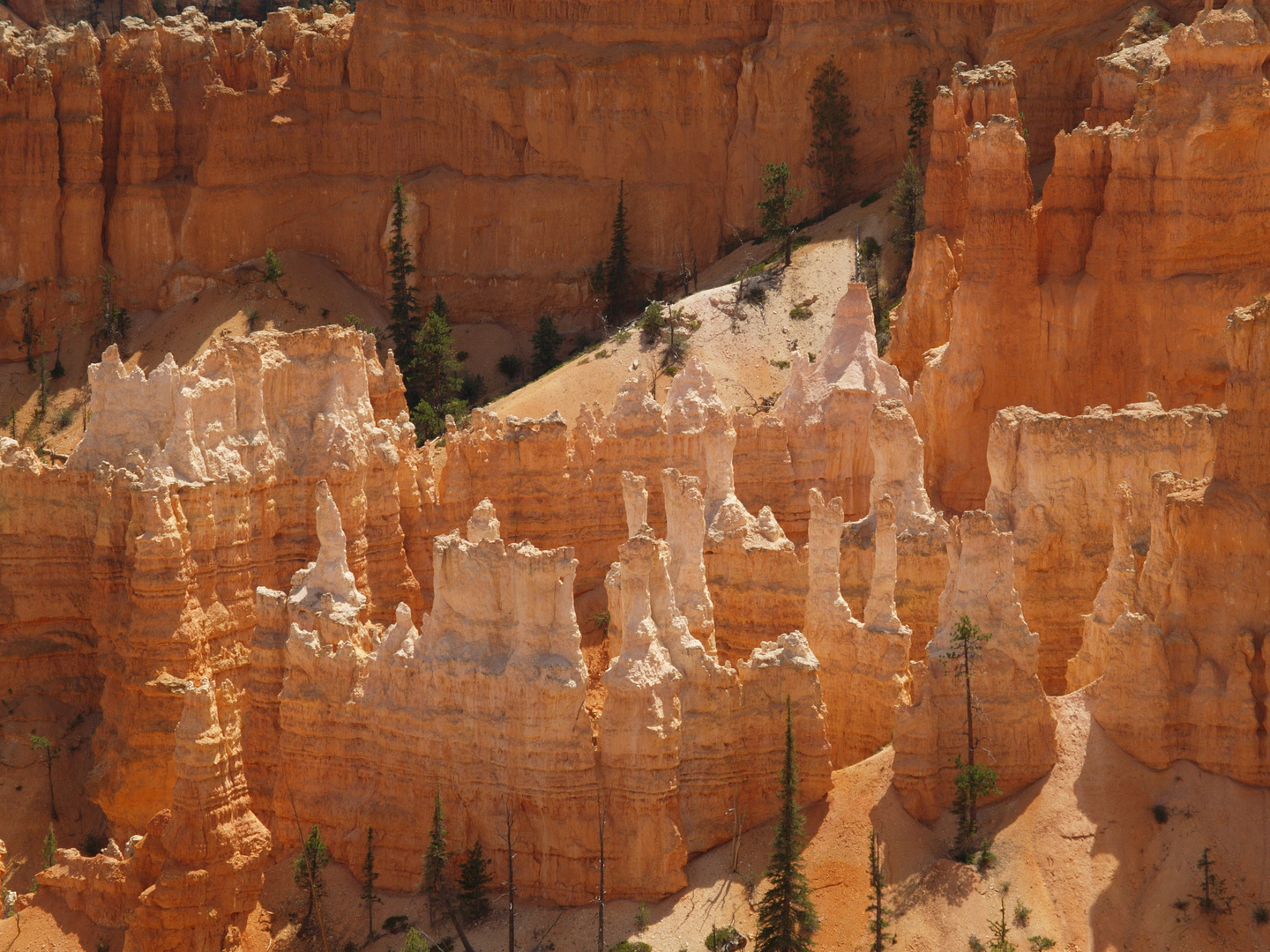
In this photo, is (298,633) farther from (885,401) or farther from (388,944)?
(885,401)

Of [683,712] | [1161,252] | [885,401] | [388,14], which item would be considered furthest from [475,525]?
[388,14]

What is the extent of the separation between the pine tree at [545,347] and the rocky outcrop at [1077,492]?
1581 inches

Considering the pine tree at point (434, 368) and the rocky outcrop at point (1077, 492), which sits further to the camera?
the pine tree at point (434, 368)

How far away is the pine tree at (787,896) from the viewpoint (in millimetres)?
35969

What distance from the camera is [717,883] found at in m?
38.3

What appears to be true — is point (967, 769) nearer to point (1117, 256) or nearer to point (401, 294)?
point (1117, 256)

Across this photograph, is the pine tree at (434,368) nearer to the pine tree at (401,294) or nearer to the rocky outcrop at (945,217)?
the pine tree at (401,294)

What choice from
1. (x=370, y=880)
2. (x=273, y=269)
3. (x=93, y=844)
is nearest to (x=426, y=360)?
(x=273, y=269)

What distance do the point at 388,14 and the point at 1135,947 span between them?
6676 cm

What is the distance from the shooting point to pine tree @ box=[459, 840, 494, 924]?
38094 mm

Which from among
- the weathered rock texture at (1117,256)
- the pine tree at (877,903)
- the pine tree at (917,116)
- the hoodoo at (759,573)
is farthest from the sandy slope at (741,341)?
the pine tree at (877,903)

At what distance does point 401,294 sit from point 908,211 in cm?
2160

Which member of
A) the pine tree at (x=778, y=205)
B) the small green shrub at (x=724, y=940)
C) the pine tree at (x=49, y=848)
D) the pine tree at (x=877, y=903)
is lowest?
the pine tree at (x=49, y=848)

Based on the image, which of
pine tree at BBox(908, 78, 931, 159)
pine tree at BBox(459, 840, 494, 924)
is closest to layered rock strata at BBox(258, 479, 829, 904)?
pine tree at BBox(459, 840, 494, 924)
